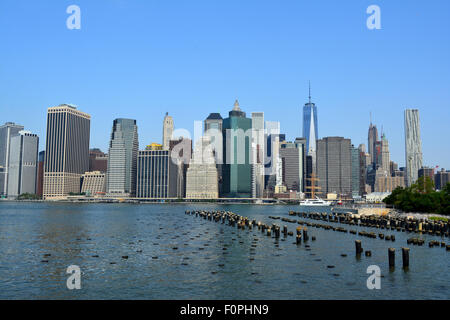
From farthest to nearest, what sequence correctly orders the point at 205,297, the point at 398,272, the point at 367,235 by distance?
the point at 367,235 → the point at 398,272 → the point at 205,297

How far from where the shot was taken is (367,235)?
82.0 meters

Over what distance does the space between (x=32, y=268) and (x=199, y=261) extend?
1889cm

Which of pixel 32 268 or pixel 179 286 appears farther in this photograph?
pixel 32 268

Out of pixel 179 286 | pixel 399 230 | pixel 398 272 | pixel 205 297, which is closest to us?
pixel 205 297

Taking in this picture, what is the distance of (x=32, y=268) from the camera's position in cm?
4697
